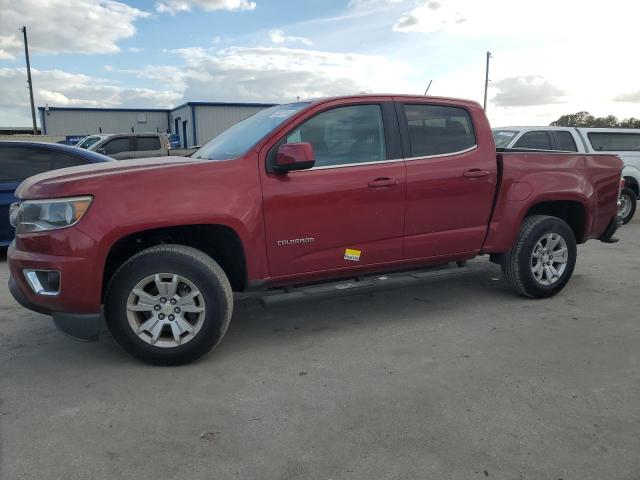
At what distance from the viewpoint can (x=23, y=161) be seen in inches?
275

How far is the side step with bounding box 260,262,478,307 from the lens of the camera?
395 cm

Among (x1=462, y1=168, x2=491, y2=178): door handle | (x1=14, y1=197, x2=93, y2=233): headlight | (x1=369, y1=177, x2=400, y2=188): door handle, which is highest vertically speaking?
(x1=462, y1=168, x2=491, y2=178): door handle

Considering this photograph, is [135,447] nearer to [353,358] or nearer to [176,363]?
[176,363]

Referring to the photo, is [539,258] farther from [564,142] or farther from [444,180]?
[564,142]

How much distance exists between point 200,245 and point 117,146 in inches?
502

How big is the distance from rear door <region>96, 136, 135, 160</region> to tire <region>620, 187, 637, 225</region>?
12.3m

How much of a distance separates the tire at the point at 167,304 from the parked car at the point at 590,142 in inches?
283

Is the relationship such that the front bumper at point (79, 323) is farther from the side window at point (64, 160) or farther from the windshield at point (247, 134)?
the side window at point (64, 160)

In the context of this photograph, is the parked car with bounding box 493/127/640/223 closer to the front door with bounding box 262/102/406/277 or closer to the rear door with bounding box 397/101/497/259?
the rear door with bounding box 397/101/497/259

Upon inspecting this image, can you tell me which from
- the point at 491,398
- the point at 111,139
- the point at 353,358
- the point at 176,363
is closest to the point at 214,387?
the point at 176,363

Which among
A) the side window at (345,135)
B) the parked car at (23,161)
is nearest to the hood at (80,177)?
the side window at (345,135)

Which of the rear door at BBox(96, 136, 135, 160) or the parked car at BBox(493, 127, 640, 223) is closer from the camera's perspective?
the parked car at BBox(493, 127, 640, 223)

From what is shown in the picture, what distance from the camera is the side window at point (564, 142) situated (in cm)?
955

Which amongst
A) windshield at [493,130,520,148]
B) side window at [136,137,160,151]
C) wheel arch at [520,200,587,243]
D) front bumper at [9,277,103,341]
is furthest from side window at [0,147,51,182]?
side window at [136,137,160,151]
